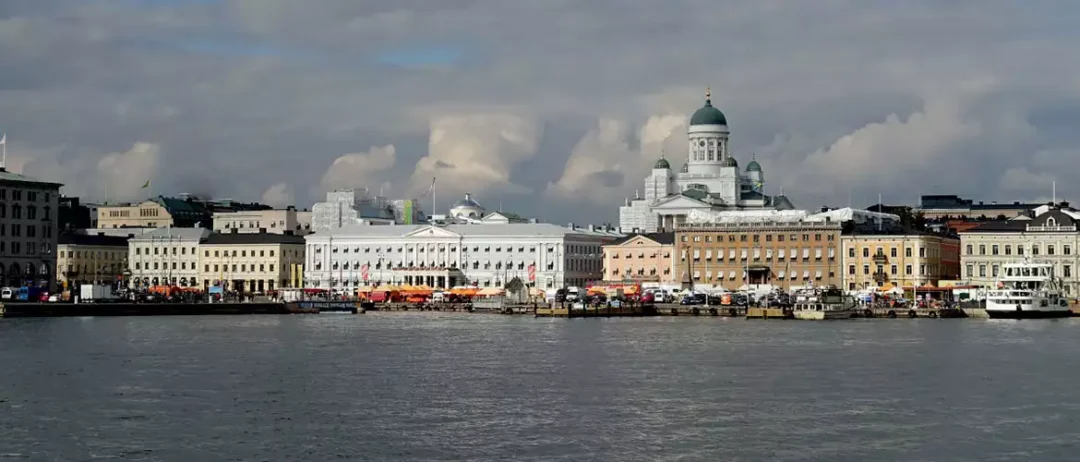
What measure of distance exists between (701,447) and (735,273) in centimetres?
11180

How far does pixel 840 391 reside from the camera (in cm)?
5081

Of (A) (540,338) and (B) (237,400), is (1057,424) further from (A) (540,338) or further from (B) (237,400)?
(A) (540,338)

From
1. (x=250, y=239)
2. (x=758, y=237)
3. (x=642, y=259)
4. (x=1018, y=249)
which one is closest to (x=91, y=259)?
(x=250, y=239)

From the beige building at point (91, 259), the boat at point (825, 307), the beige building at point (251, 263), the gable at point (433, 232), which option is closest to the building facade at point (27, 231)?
the beige building at point (91, 259)

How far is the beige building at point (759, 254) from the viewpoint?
145750mm

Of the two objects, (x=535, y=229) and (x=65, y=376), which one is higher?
(x=535, y=229)

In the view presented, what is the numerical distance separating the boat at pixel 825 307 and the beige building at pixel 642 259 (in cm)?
3438

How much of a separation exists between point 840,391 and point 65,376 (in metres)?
25.7

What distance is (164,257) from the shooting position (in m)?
181

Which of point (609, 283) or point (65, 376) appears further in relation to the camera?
point (609, 283)

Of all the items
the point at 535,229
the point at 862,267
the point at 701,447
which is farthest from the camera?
the point at 535,229

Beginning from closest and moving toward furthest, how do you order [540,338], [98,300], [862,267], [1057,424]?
[1057,424], [540,338], [98,300], [862,267]

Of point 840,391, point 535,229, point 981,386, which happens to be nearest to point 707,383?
point 840,391

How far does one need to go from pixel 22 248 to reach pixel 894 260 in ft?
239
